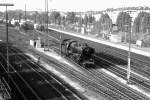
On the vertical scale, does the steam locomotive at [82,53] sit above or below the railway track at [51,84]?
above

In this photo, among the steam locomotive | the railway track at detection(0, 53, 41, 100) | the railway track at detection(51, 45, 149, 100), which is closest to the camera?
the railway track at detection(0, 53, 41, 100)

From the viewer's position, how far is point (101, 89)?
2027cm

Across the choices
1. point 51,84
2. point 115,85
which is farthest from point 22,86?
point 115,85

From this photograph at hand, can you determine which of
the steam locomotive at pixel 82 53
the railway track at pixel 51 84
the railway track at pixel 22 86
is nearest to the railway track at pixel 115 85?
the steam locomotive at pixel 82 53

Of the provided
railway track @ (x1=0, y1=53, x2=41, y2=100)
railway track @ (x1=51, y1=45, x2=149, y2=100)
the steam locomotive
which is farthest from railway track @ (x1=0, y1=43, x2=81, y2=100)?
the steam locomotive

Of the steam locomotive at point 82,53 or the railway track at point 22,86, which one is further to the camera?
the steam locomotive at point 82,53

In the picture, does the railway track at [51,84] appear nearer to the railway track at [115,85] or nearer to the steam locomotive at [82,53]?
the railway track at [115,85]

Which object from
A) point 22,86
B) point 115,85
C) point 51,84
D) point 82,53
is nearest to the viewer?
point 22,86

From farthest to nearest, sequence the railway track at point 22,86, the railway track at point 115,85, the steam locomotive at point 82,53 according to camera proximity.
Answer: the steam locomotive at point 82,53, the railway track at point 115,85, the railway track at point 22,86

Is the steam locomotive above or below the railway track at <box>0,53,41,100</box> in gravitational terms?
above

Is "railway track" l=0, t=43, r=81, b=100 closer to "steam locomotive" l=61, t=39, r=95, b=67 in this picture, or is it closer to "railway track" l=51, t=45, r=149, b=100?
"railway track" l=51, t=45, r=149, b=100

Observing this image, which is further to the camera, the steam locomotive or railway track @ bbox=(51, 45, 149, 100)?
the steam locomotive

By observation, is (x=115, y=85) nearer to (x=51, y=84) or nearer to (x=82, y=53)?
(x=51, y=84)

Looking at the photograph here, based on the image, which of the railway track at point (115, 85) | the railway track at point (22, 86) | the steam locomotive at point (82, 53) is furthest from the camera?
the steam locomotive at point (82, 53)
